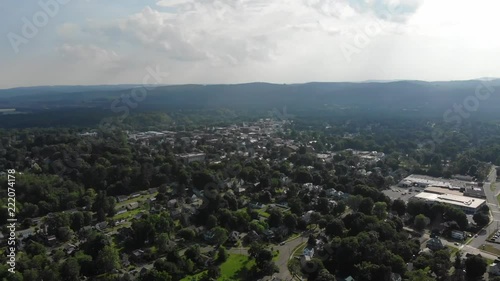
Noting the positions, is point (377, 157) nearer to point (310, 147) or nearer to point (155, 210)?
point (310, 147)

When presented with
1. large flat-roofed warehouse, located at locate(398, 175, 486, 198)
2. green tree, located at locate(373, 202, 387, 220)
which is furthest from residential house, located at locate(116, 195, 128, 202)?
large flat-roofed warehouse, located at locate(398, 175, 486, 198)

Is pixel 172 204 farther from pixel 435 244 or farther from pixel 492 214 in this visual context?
pixel 492 214

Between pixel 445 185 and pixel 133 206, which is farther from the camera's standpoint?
pixel 445 185

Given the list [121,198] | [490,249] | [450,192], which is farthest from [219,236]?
[450,192]

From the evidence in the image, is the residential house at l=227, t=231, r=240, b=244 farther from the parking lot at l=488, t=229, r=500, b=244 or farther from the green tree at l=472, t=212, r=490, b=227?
the green tree at l=472, t=212, r=490, b=227

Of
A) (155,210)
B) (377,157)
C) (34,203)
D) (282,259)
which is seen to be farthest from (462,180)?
(34,203)
